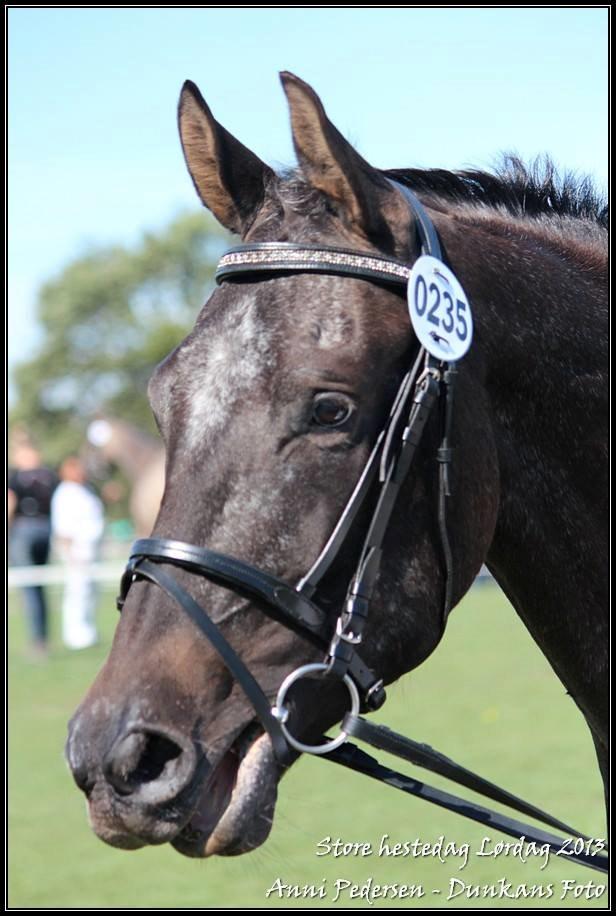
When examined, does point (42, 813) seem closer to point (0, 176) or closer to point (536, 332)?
point (0, 176)

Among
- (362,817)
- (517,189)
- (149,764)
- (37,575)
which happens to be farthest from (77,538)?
(149,764)

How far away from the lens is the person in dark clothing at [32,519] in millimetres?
16172

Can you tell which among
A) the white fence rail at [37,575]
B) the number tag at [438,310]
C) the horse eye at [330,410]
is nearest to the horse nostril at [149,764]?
the horse eye at [330,410]

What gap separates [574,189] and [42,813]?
647 centimetres

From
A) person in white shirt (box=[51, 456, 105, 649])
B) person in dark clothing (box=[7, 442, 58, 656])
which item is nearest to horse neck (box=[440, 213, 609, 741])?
person in dark clothing (box=[7, 442, 58, 656])

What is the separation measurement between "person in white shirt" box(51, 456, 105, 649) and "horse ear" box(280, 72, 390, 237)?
45.7 feet

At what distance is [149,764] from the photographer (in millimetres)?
2322

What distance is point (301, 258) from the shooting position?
106 inches

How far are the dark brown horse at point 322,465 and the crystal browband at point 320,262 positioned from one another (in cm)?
3

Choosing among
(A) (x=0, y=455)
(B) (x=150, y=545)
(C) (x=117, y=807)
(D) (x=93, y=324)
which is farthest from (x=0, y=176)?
(D) (x=93, y=324)

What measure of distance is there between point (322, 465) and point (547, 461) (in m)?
0.76

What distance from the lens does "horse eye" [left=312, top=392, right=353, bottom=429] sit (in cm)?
254

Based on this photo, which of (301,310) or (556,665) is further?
(556,665)

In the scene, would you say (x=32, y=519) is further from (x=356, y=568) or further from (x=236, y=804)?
(x=236, y=804)
